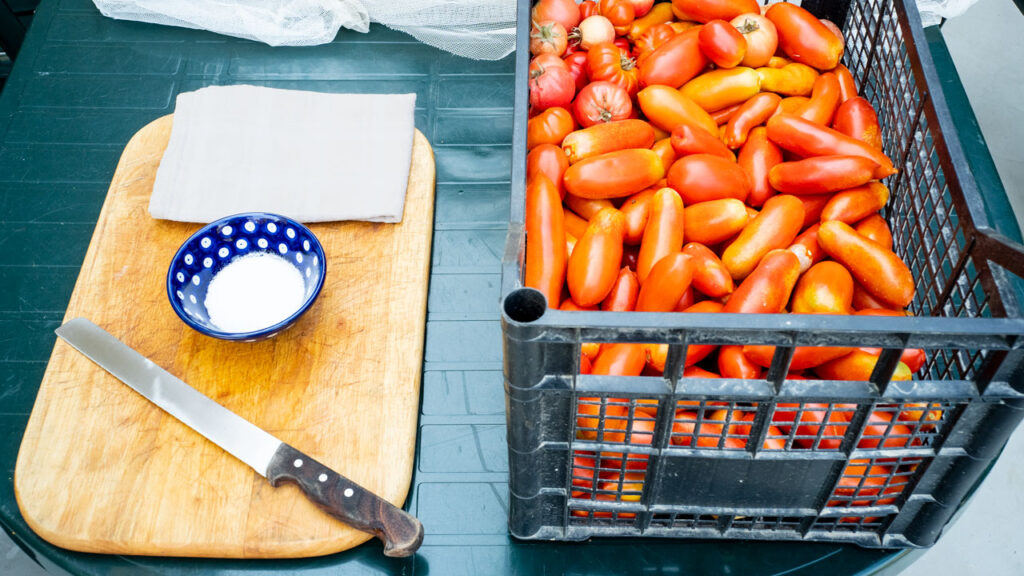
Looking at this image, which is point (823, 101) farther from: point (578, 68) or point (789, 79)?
point (578, 68)

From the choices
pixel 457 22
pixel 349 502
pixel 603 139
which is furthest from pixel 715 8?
pixel 349 502

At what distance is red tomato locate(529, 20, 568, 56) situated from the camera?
1041 mm

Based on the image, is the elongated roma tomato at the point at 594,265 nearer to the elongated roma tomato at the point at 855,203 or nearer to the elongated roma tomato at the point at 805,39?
the elongated roma tomato at the point at 855,203

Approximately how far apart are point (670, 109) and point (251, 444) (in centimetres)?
60

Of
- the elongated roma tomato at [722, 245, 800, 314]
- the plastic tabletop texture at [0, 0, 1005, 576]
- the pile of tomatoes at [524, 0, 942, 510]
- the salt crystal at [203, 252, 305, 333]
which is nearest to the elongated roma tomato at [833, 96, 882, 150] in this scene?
the pile of tomatoes at [524, 0, 942, 510]

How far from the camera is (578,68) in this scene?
40.6 inches

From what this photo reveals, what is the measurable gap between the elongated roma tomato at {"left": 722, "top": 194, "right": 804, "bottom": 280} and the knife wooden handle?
0.42m

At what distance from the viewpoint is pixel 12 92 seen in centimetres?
130

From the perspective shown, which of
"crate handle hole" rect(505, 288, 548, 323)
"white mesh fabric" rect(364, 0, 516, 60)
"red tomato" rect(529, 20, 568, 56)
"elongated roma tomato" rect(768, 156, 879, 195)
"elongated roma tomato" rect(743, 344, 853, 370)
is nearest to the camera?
"crate handle hole" rect(505, 288, 548, 323)

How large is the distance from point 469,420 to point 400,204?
0.31 metres

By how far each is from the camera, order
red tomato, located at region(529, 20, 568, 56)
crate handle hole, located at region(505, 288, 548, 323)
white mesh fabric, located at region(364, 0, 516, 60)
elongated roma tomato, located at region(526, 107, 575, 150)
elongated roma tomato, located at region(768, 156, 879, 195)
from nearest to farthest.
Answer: crate handle hole, located at region(505, 288, 548, 323) < elongated roma tomato, located at region(768, 156, 879, 195) < elongated roma tomato, located at region(526, 107, 575, 150) < red tomato, located at region(529, 20, 568, 56) < white mesh fabric, located at region(364, 0, 516, 60)

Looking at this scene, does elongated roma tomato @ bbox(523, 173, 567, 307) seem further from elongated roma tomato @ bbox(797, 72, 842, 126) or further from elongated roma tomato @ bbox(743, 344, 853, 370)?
elongated roma tomato @ bbox(797, 72, 842, 126)

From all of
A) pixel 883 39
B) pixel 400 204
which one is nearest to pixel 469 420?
pixel 400 204

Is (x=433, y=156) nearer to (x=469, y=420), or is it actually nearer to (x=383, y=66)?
(x=383, y=66)
